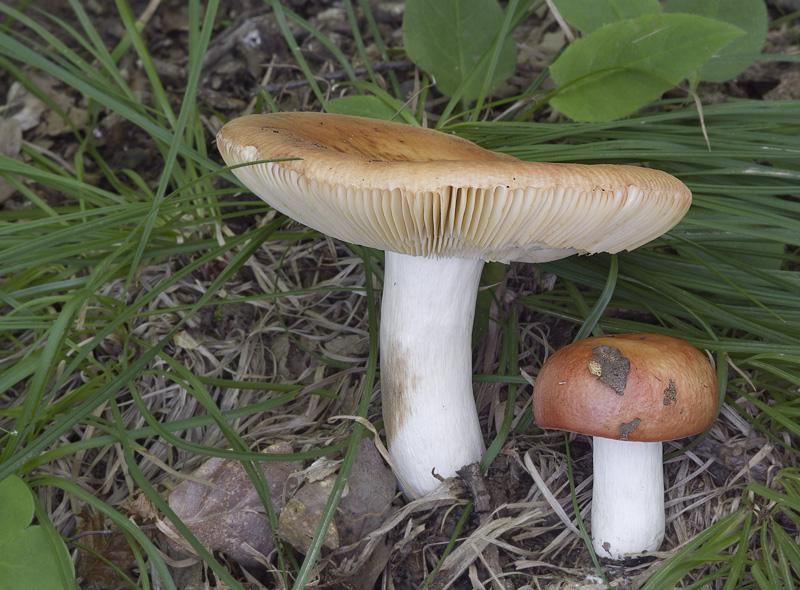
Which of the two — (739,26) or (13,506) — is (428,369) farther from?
(739,26)

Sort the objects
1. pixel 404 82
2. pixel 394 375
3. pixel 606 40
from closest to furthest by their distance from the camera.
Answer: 1. pixel 394 375
2. pixel 606 40
3. pixel 404 82


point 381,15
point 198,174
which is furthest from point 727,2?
point 198,174

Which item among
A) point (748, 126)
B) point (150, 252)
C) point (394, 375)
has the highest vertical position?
point (748, 126)

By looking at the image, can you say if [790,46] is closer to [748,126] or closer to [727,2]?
[727,2]

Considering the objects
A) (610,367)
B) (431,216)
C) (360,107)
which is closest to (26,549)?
(431,216)

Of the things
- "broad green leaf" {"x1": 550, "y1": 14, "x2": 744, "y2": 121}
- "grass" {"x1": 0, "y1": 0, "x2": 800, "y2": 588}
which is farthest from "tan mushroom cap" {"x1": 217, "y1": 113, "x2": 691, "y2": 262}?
"broad green leaf" {"x1": 550, "y1": 14, "x2": 744, "y2": 121}

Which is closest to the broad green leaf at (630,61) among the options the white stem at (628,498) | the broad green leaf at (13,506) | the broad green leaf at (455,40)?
the broad green leaf at (455,40)

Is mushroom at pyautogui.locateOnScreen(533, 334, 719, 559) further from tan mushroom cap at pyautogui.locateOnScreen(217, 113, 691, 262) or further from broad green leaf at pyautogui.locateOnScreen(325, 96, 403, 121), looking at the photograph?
broad green leaf at pyautogui.locateOnScreen(325, 96, 403, 121)
